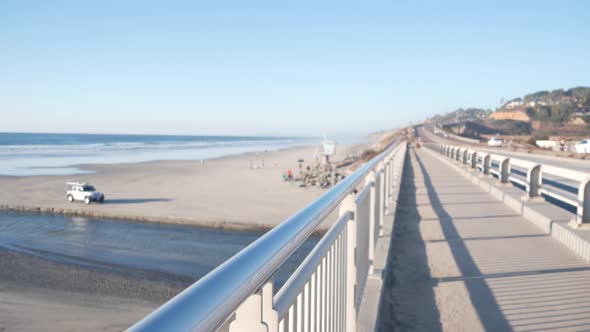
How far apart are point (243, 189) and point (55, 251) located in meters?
16.3

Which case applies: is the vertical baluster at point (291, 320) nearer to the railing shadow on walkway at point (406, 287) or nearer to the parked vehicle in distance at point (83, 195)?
the railing shadow on walkway at point (406, 287)

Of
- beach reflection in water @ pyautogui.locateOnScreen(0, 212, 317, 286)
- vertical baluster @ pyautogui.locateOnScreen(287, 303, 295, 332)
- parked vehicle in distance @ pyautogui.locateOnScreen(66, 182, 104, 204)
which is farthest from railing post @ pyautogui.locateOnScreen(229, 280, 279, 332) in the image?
parked vehicle in distance @ pyautogui.locateOnScreen(66, 182, 104, 204)

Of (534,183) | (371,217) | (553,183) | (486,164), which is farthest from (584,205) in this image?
(553,183)

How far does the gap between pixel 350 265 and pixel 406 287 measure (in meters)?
1.79

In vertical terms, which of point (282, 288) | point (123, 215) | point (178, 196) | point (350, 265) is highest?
point (282, 288)

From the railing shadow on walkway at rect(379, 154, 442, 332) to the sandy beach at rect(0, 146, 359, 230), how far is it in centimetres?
Result: 1453

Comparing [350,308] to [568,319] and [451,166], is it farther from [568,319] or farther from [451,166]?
[451,166]

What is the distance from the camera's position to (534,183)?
8.70 meters

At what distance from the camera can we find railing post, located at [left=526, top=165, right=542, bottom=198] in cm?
863

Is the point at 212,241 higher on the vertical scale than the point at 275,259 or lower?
lower

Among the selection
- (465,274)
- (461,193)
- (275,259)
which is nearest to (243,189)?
(461,193)

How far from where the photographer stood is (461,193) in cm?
1104

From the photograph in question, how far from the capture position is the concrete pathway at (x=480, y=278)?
3.61 m

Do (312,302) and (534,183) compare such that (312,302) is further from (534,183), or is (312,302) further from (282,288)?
(534,183)
